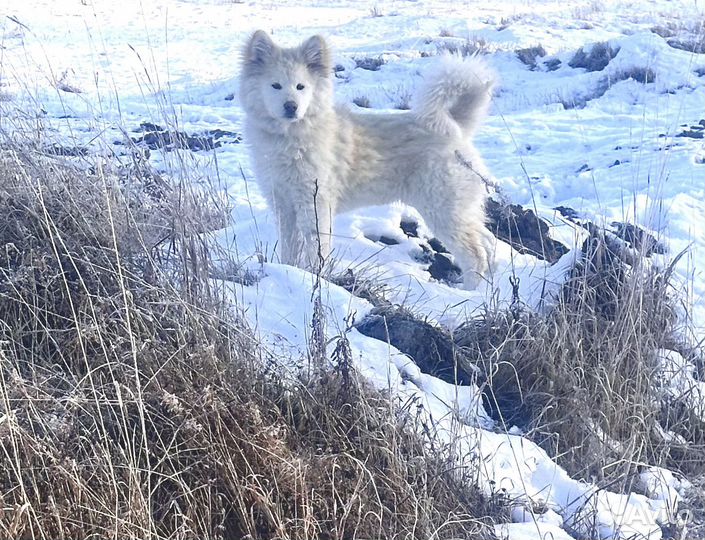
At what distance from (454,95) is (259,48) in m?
1.19

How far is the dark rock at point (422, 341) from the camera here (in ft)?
11.5

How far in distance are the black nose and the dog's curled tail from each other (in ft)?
2.70

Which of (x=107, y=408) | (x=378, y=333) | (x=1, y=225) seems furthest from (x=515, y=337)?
(x=1, y=225)

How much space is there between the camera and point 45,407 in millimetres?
2486

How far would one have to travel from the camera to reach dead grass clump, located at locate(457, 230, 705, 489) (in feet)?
10.6

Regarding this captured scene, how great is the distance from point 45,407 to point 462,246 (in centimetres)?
295

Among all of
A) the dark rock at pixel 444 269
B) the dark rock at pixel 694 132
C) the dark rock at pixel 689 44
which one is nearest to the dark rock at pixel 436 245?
the dark rock at pixel 444 269

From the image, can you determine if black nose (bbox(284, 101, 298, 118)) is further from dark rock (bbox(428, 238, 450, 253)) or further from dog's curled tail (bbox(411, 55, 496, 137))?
dark rock (bbox(428, 238, 450, 253))

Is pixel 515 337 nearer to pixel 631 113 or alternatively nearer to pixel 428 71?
pixel 428 71

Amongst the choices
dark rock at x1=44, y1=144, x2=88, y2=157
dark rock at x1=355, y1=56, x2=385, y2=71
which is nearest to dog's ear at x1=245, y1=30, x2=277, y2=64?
dark rock at x1=44, y1=144, x2=88, y2=157

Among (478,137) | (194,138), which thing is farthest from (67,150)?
(478,137)

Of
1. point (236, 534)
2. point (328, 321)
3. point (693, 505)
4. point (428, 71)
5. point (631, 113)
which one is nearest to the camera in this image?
point (236, 534)

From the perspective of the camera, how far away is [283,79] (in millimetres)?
4758

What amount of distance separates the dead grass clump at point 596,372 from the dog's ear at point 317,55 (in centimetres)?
202
